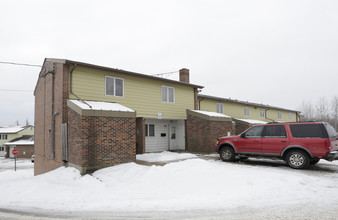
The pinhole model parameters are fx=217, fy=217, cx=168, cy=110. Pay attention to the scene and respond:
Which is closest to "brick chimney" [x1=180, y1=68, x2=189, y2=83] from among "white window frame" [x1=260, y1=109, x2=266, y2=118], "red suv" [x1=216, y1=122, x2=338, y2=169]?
"red suv" [x1=216, y1=122, x2=338, y2=169]

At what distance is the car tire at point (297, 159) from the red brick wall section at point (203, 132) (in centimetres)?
607

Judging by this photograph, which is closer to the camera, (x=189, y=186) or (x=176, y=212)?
(x=176, y=212)

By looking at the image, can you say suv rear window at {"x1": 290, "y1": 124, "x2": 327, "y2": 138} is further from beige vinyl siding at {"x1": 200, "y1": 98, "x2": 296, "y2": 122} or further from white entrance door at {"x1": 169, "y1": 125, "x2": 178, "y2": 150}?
beige vinyl siding at {"x1": 200, "y1": 98, "x2": 296, "y2": 122}

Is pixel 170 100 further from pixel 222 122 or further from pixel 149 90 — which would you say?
pixel 222 122

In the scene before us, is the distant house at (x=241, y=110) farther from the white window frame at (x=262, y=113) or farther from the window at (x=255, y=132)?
the window at (x=255, y=132)

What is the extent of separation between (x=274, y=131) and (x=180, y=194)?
580 centimetres

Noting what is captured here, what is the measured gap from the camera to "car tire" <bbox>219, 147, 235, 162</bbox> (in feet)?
36.0

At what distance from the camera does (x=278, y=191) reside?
20.0 ft

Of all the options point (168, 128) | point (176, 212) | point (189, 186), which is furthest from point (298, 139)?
point (168, 128)

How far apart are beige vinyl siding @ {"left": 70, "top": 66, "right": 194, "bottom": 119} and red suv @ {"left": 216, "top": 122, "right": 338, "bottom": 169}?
6.18 m

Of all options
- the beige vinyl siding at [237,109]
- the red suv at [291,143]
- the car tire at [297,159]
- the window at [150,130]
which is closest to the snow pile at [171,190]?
the car tire at [297,159]

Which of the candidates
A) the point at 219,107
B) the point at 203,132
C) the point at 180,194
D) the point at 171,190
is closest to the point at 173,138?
the point at 203,132

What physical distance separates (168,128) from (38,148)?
394 inches

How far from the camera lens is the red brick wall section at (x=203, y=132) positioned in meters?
14.9
